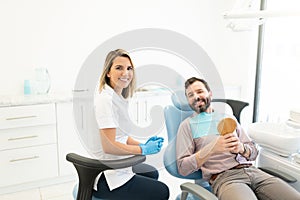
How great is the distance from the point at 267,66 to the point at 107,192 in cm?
257

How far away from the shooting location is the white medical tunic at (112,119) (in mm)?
1440

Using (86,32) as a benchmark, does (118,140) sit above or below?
below

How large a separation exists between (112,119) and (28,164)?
1.43m

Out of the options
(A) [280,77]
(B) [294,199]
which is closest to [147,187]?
(B) [294,199]

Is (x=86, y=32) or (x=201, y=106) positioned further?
(x=86, y=32)

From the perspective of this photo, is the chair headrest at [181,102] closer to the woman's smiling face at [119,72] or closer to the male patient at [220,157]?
the male patient at [220,157]

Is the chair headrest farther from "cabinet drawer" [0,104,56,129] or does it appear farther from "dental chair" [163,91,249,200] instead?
"cabinet drawer" [0,104,56,129]

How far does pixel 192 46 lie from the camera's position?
145 inches

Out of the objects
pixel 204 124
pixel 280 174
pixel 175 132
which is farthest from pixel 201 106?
pixel 280 174

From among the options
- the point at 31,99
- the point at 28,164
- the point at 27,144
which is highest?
the point at 31,99

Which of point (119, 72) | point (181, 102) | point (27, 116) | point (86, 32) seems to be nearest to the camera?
point (119, 72)

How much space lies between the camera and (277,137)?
66.6 inches

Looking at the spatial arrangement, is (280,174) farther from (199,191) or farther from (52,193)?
(52,193)

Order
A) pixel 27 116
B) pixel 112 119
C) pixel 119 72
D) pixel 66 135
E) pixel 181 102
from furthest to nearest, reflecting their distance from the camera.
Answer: pixel 66 135, pixel 27 116, pixel 181 102, pixel 119 72, pixel 112 119
